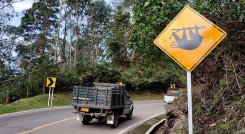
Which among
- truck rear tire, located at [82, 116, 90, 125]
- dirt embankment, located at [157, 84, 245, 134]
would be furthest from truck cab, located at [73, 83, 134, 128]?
dirt embankment, located at [157, 84, 245, 134]

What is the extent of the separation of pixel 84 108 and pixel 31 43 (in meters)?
35.9

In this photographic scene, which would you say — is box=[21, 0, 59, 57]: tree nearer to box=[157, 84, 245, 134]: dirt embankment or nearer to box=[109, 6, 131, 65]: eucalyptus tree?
box=[109, 6, 131, 65]: eucalyptus tree

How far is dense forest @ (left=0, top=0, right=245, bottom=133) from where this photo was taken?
7.24 m

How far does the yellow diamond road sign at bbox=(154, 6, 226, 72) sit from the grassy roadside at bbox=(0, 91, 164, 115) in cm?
1599

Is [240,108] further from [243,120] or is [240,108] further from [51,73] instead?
[51,73]

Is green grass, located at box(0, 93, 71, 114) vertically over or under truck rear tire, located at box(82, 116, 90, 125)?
over

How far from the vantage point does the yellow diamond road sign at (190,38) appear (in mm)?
4977

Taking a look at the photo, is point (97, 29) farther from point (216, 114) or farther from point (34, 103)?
point (216, 114)

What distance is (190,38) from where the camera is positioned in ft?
16.8

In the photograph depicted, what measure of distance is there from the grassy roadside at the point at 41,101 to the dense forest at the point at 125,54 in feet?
4.48

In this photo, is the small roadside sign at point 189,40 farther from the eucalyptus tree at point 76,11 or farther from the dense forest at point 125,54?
the eucalyptus tree at point 76,11

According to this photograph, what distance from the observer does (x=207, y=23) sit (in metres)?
5.09

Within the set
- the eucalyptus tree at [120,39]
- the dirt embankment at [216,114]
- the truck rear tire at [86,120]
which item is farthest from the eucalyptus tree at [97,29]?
the dirt embankment at [216,114]

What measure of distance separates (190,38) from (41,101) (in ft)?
81.0
